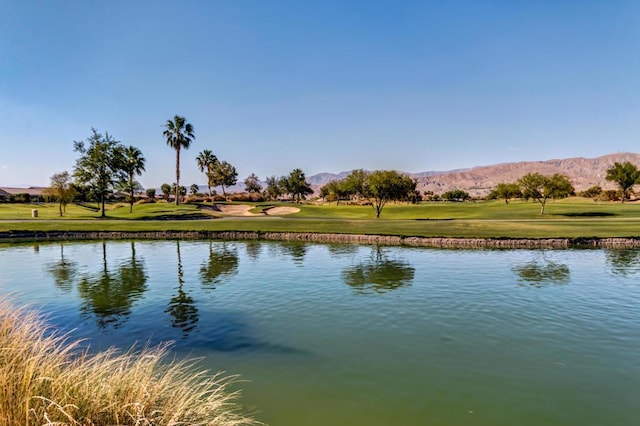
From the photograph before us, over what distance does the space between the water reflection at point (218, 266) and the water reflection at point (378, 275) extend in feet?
20.5

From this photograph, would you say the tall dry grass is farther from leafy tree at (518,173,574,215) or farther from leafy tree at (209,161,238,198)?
leafy tree at (209,161,238,198)

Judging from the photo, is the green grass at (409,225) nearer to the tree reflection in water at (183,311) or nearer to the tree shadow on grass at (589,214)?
the tree shadow on grass at (589,214)

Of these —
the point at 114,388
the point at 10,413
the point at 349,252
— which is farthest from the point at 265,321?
the point at 349,252

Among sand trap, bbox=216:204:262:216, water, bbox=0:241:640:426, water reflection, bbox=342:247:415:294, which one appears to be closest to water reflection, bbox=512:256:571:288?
water, bbox=0:241:640:426

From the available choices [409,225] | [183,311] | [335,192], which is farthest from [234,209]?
[183,311]

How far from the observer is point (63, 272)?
20.5 m

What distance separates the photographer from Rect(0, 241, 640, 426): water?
7.61 m

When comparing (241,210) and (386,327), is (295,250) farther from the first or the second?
(241,210)

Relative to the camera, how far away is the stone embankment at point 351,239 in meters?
29.3

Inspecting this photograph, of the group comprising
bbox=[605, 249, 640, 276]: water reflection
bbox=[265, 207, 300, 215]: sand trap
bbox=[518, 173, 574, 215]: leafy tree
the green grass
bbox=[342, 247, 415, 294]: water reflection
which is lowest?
bbox=[605, 249, 640, 276]: water reflection

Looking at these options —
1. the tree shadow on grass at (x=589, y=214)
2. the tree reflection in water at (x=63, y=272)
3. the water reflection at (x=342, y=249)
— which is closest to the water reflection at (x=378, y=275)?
the water reflection at (x=342, y=249)

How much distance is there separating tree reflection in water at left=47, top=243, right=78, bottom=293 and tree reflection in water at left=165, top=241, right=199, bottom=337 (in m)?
5.36

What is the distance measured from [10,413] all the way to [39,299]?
13.3 meters

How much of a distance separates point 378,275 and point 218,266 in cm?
935
